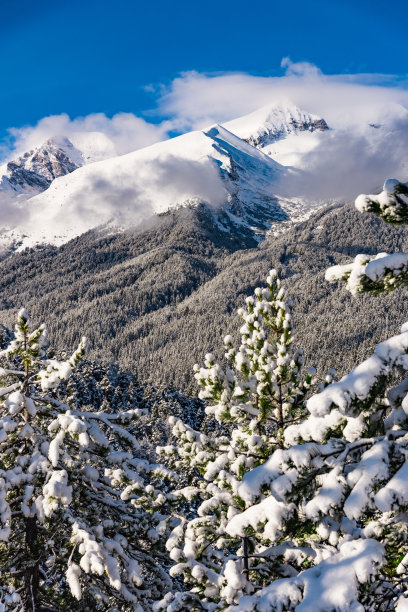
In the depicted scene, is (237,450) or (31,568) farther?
(31,568)

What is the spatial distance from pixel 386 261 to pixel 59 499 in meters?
5.55

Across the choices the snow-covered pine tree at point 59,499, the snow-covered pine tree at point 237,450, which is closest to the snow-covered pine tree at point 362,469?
the snow-covered pine tree at point 237,450

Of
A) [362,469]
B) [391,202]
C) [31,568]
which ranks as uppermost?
[391,202]

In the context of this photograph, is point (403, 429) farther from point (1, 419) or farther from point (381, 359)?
point (1, 419)

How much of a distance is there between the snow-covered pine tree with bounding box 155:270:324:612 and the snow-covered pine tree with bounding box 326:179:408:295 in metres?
3.22

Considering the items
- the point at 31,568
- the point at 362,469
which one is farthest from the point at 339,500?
the point at 31,568

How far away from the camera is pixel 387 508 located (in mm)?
2695

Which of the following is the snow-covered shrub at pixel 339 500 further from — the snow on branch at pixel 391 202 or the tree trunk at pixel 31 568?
the tree trunk at pixel 31 568

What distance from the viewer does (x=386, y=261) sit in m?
3.41

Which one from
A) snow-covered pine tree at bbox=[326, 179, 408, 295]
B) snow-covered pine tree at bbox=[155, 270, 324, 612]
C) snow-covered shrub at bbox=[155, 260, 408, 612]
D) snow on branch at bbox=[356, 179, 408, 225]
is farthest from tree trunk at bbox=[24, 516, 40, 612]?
snow on branch at bbox=[356, 179, 408, 225]

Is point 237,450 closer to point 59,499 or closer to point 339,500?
point 59,499

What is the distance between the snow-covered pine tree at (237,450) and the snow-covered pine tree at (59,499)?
3.43 feet

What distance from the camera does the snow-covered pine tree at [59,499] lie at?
662 centimetres

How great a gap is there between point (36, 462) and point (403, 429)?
19.0ft
